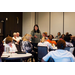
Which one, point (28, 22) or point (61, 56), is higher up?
point (28, 22)

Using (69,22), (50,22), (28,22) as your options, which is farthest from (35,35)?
(50,22)

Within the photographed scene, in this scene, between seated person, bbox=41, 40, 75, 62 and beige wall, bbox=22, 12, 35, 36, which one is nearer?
seated person, bbox=41, 40, 75, 62

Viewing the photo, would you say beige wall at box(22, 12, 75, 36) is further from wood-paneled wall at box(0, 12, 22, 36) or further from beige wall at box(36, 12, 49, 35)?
wood-paneled wall at box(0, 12, 22, 36)

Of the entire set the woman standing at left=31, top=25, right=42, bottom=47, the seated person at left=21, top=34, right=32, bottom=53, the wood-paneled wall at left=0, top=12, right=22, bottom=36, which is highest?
the wood-paneled wall at left=0, top=12, right=22, bottom=36

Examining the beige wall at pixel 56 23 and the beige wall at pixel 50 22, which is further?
the beige wall at pixel 56 23

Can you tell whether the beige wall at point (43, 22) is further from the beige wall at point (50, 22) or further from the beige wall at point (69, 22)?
the beige wall at point (69, 22)

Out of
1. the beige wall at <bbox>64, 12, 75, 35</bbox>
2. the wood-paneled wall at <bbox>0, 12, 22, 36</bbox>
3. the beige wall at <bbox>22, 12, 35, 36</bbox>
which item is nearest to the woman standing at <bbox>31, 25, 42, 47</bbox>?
the wood-paneled wall at <bbox>0, 12, 22, 36</bbox>

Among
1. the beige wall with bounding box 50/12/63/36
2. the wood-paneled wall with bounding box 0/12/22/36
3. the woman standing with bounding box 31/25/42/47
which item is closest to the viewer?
the woman standing with bounding box 31/25/42/47

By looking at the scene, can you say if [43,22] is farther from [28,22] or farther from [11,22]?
[11,22]

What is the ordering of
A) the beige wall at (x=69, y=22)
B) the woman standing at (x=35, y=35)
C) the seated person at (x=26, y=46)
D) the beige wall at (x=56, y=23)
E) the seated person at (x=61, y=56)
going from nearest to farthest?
the seated person at (x=61, y=56) < the seated person at (x=26, y=46) < the woman standing at (x=35, y=35) < the beige wall at (x=69, y=22) < the beige wall at (x=56, y=23)

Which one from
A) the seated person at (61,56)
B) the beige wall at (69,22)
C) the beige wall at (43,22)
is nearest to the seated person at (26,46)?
the seated person at (61,56)

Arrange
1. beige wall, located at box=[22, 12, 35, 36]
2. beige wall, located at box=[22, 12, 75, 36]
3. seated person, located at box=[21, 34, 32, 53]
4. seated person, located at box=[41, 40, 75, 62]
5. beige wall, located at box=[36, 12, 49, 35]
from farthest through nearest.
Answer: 1. beige wall, located at box=[36, 12, 49, 35]
2. beige wall, located at box=[22, 12, 75, 36]
3. beige wall, located at box=[22, 12, 35, 36]
4. seated person, located at box=[21, 34, 32, 53]
5. seated person, located at box=[41, 40, 75, 62]
